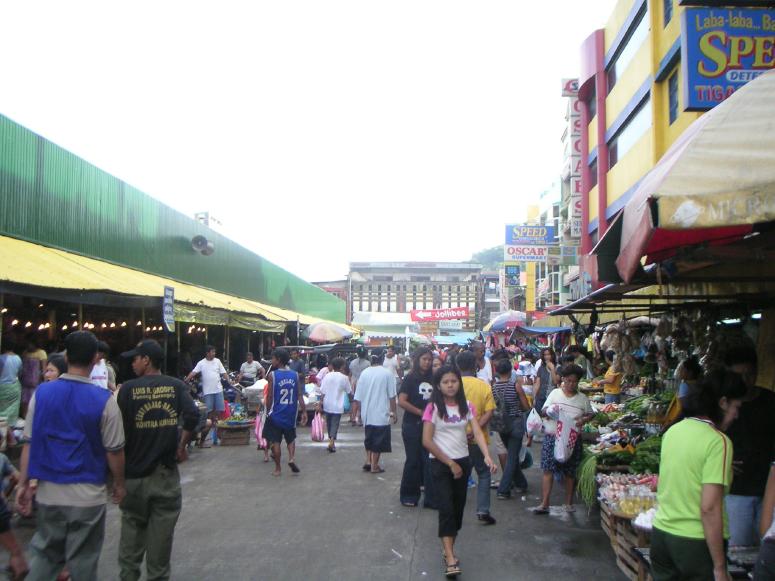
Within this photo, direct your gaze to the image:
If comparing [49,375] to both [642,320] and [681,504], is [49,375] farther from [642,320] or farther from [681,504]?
[642,320]

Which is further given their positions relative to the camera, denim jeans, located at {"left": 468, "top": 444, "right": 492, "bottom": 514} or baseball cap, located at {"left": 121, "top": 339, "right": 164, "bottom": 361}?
denim jeans, located at {"left": 468, "top": 444, "right": 492, "bottom": 514}

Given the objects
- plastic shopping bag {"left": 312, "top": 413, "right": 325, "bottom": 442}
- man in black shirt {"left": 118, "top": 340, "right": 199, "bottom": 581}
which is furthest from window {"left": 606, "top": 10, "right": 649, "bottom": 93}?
man in black shirt {"left": 118, "top": 340, "right": 199, "bottom": 581}

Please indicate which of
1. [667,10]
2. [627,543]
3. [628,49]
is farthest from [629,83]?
[627,543]

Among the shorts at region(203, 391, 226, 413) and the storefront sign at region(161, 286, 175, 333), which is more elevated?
the storefront sign at region(161, 286, 175, 333)

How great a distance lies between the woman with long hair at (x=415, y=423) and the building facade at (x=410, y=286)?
88126mm

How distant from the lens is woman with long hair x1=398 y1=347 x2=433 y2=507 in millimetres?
8391

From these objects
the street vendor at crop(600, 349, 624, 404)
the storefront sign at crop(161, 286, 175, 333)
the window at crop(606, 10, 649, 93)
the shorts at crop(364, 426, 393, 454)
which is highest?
the window at crop(606, 10, 649, 93)

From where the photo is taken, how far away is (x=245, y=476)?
10.1m

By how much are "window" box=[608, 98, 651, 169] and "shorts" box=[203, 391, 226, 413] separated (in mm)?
13569

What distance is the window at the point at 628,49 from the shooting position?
1946 cm

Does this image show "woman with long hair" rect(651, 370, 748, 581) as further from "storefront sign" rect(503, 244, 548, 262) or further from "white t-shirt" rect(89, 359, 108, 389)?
"storefront sign" rect(503, 244, 548, 262)

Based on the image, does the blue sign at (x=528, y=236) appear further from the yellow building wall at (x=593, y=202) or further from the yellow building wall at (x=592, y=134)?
the yellow building wall at (x=592, y=134)

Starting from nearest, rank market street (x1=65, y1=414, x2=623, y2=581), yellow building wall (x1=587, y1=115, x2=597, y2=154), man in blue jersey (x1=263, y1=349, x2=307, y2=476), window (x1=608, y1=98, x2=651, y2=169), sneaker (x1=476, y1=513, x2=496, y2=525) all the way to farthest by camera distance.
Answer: market street (x1=65, y1=414, x2=623, y2=581)
sneaker (x1=476, y1=513, x2=496, y2=525)
man in blue jersey (x1=263, y1=349, x2=307, y2=476)
window (x1=608, y1=98, x2=651, y2=169)
yellow building wall (x1=587, y1=115, x2=597, y2=154)

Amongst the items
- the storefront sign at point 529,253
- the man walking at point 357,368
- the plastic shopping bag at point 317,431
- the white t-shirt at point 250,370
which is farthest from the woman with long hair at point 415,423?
the storefront sign at point 529,253
